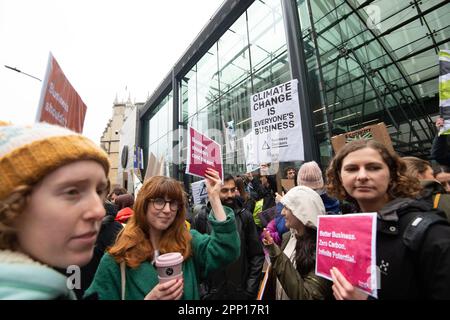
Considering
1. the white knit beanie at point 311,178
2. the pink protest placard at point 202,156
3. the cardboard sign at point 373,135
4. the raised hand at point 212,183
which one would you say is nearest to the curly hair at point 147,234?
the raised hand at point 212,183

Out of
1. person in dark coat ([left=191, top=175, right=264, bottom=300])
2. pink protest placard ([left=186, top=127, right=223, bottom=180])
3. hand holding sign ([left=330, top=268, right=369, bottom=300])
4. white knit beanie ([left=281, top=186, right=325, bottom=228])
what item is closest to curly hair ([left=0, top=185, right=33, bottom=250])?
hand holding sign ([left=330, top=268, right=369, bottom=300])

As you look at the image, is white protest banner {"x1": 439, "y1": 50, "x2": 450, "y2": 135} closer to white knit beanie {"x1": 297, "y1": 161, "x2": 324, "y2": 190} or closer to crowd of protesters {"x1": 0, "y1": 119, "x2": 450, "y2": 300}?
crowd of protesters {"x1": 0, "y1": 119, "x2": 450, "y2": 300}

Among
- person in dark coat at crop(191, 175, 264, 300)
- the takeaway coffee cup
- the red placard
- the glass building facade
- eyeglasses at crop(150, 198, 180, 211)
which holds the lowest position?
person in dark coat at crop(191, 175, 264, 300)

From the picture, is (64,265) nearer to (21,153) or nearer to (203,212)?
(21,153)

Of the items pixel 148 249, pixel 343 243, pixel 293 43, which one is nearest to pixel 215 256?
pixel 148 249

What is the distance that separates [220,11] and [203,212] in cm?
934

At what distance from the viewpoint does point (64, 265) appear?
0.79 metres

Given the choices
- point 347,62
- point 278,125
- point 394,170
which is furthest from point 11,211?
point 347,62

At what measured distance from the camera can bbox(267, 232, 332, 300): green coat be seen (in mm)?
1436

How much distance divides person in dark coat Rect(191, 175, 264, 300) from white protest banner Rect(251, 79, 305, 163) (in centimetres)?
135

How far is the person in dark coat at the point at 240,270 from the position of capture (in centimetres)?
256

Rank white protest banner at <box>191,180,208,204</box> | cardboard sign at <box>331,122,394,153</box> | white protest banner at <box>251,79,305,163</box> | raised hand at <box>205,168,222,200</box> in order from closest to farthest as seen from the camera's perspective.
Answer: raised hand at <box>205,168,222,200</box> → cardboard sign at <box>331,122,394,153</box> → white protest banner at <box>251,79,305,163</box> → white protest banner at <box>191,180,208,204</box>

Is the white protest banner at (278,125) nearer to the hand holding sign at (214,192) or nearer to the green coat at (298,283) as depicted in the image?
the hand holding sign at (214,192)

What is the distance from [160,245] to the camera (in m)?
1.68
